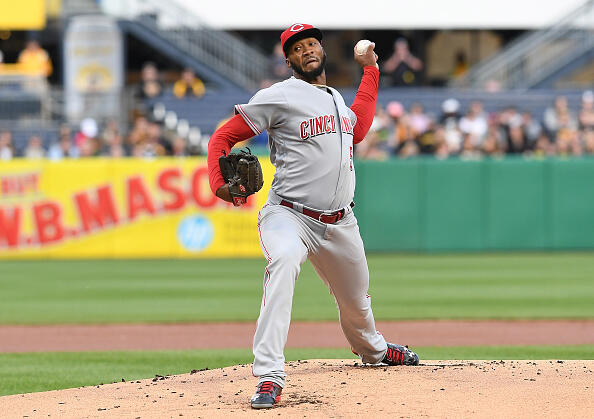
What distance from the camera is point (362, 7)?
25547 millimetres

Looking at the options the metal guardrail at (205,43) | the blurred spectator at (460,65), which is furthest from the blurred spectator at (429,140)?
the blurred spectator at (460,65)

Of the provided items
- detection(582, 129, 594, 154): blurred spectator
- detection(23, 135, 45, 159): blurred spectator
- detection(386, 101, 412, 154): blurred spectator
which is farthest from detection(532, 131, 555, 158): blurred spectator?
detection(23, 135, 45, 159): blurred spectator

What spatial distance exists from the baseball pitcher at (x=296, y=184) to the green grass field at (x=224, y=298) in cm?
179

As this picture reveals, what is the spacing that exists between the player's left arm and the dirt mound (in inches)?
54.5

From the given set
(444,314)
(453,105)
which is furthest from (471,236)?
(444,314)

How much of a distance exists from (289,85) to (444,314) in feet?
17.6

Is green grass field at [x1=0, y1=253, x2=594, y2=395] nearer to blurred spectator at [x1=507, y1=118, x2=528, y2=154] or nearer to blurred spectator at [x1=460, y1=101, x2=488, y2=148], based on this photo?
blurred spectator at [x1=507, y1=118, x2=528, y2=154]

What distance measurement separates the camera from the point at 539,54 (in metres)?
24.0

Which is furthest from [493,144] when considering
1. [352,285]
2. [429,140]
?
[352,285]

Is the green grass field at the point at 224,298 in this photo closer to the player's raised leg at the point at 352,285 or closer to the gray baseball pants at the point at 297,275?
the player's raised leg at the point at 352,285

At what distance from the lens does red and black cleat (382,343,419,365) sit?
651cm

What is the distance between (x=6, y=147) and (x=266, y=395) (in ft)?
45.2

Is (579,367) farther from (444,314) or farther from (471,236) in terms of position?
(471,236)

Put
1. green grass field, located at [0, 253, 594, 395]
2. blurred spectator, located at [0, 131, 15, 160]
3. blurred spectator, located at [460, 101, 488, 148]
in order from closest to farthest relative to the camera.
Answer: green grass field, located at [0, 253, 594, 395]
blurred spectator, located at [0, 131, 15, 160]
blurred spectator, located at [460, 101, 488, 148]
